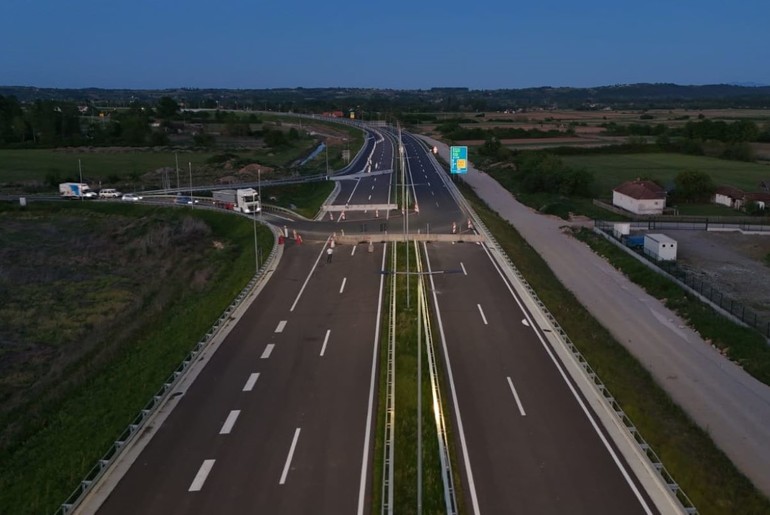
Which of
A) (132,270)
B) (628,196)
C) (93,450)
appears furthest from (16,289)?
(628,196)

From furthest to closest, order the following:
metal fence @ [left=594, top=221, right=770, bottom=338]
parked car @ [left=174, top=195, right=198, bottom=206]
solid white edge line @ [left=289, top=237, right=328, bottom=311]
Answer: parked car @ [left=174, top=195, right=198, bottom=206] < metal fence @ [left=594, top=221, right=770, bottom=338] < solid white edge line @ [left=289, top=237, right=328, bottom=311]

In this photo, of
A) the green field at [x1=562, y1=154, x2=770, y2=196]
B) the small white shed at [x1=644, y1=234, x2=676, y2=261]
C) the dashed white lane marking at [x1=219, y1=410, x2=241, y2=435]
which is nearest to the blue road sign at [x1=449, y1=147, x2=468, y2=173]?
the green field at [x1=562, y1=154, x2=770, y2=196]

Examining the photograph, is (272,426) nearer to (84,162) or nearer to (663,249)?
(663,249)

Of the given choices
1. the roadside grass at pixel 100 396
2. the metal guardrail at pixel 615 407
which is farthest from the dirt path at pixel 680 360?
the roadside grass at pixel 100 396

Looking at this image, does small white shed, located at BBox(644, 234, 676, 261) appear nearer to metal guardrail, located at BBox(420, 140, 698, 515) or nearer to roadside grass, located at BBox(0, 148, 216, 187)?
metal guardrail, located at BBox(420, 140, 698, 515)

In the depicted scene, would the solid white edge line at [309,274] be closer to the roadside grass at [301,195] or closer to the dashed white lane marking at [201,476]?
the dashed white lane marking at [201,476]
